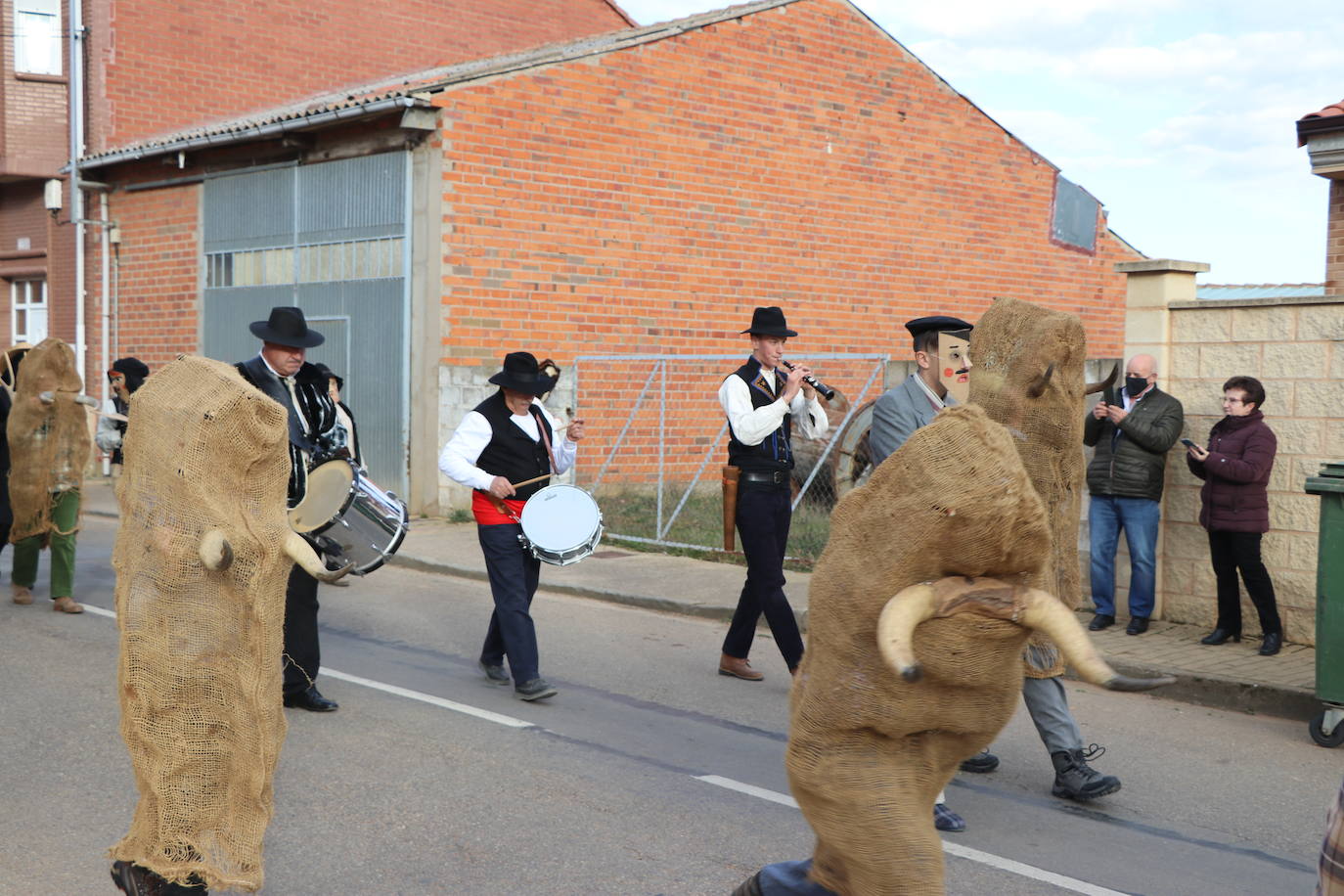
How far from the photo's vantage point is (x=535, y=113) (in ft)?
50.7

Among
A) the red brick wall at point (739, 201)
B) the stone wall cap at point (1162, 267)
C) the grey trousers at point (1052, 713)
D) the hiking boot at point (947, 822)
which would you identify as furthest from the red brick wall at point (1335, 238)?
the hiking boot at point (947, 822)

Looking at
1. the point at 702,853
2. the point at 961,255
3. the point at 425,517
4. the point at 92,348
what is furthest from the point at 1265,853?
the point at 92,348

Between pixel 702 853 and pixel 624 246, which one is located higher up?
pixel 624 246

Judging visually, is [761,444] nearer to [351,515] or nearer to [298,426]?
[351,515]

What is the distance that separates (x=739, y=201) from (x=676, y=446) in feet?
11.2

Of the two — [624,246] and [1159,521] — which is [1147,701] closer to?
[1159,521]

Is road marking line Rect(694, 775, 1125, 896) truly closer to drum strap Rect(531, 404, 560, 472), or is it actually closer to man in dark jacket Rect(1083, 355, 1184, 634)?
drum strap Rect(531, 404, 560, 472)

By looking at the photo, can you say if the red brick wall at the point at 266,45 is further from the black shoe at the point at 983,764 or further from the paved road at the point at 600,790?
the black shoe at the point at 983,764

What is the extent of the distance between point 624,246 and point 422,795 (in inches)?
451

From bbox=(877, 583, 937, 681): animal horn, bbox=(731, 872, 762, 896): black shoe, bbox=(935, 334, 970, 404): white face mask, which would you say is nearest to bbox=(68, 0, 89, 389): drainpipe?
bbox=(935, 334, 970, 404): white face mask

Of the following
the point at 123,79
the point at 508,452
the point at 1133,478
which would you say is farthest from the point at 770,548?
the point at 123,79

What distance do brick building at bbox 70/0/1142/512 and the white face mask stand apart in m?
9.19

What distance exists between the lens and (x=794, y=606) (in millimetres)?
10047

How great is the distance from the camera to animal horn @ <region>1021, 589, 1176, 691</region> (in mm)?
2834
